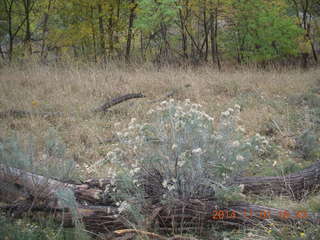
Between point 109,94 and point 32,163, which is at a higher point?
point 109,94

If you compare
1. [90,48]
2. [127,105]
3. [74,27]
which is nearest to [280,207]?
[127,105]

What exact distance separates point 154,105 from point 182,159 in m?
4.57

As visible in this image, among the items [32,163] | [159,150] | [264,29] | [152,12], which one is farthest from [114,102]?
[264,29]

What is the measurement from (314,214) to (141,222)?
1360 millimetres

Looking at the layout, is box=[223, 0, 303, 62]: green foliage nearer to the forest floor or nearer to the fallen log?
the forest floor

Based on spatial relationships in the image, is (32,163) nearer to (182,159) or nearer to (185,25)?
(182,159)

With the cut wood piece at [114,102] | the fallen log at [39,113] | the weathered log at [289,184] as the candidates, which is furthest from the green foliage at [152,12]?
the weathered log at [289,184]

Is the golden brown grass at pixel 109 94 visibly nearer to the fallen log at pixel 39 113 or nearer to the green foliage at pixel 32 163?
the fallen log at pixel 39 113

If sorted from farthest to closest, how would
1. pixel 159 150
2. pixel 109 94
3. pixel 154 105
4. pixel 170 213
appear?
pixel 109 94 < pixel 154 105 < pixel 159 150 < pixel 170 213

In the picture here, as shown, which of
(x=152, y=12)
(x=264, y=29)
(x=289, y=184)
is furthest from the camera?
(x=264, y=29)

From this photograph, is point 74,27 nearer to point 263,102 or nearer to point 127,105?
point 127,105

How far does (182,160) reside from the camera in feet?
9.39

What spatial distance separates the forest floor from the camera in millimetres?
4688

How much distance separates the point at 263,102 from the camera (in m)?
7.58
